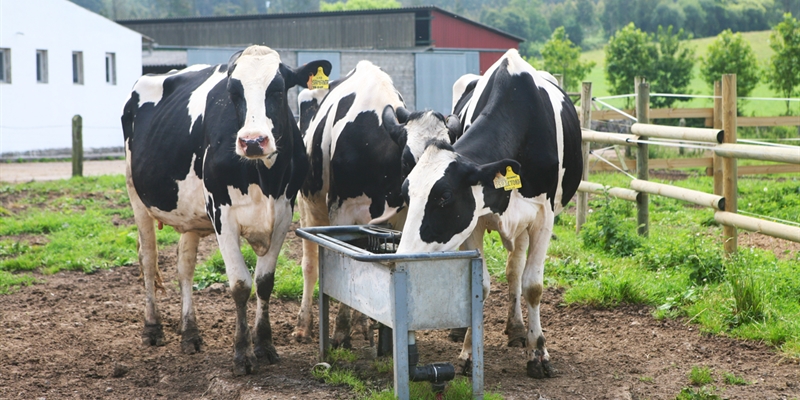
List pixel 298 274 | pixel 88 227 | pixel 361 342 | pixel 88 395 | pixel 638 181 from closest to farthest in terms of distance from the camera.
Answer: pixel 88 395, pixel 361 342, pixel 298 274, pixel 638 181, pixel 88 227

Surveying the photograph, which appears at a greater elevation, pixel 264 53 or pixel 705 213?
pixel 264 53

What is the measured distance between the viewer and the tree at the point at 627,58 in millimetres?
35438

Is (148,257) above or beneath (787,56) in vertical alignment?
beneath

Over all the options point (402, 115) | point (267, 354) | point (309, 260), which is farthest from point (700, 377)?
point (309, 260)

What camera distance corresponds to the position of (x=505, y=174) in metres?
4.99

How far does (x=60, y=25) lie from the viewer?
28469 mm

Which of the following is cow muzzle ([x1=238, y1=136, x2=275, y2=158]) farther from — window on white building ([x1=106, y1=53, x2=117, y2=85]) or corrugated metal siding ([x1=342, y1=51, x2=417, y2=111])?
window on white building ([x1=106, y1=53, x2=117, y2=85])

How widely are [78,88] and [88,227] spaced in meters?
19.8

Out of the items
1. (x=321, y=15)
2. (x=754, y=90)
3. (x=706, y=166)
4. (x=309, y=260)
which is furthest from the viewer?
(x=754, y=90)

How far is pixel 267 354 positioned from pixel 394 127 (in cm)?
192

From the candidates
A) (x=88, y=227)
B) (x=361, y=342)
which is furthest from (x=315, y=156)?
(x=88, y=227)

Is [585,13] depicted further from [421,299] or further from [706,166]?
[421,299]

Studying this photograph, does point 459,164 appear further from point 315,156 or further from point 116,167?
point 116,167

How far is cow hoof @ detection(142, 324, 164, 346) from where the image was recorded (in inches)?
266
